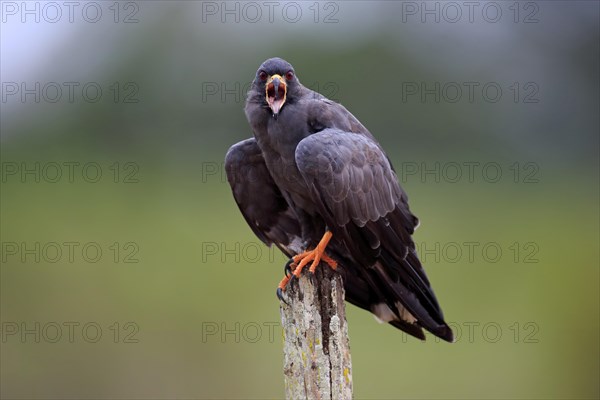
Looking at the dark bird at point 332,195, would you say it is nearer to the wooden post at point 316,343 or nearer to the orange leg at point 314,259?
the orange leg at point 314,259

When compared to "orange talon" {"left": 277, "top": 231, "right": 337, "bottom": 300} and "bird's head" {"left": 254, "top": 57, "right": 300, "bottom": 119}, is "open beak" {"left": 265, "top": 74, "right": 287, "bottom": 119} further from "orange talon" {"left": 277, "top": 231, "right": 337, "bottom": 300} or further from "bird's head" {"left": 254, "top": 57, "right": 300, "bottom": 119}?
"orange talon" {"left": 277, "top": 231, "right": 337, "bottom": 300}

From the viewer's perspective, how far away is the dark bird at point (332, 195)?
215 inches

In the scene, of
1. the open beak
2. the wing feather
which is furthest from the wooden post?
the open beak

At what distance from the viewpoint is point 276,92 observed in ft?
18.7

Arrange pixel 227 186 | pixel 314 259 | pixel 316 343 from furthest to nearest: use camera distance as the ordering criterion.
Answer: pixel 227 186
pixel 314 259
pixel 316 343

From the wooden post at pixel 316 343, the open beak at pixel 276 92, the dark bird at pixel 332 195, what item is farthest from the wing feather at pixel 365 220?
the wooden post at pixel 316 343

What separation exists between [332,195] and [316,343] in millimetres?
1235

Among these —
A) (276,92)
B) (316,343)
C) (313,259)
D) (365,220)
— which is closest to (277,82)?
(276,92)

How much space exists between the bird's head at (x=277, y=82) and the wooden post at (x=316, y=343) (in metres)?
1.51

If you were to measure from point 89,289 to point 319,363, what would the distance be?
8910mm

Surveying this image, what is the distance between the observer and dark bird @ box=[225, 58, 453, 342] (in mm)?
5449

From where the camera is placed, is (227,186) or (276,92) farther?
(227,186)

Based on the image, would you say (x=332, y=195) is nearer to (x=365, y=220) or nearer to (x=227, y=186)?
(x=365, y=220)

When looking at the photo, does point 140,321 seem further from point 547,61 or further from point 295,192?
point 547,61
